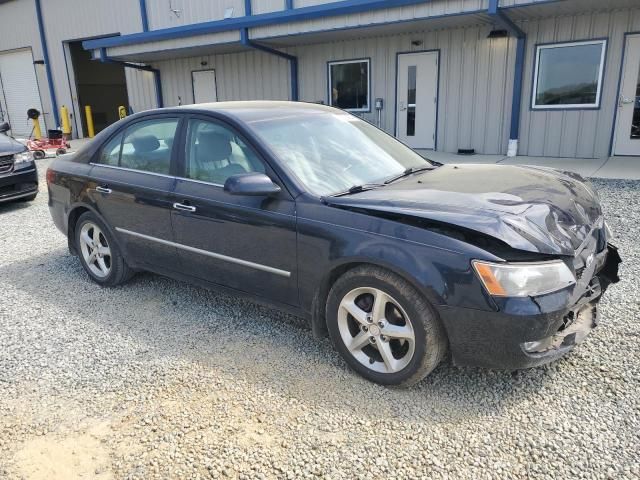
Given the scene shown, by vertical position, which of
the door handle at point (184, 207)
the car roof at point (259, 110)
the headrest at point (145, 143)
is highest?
the car roof at point (259, 110)

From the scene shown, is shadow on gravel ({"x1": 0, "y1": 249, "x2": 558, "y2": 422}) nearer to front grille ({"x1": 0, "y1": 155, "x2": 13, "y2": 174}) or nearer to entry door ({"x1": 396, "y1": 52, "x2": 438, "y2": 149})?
front grille ({"x1": 0, "y1": 155, "x2": 13, "y2": 174})

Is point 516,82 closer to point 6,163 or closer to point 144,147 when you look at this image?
point 144,147

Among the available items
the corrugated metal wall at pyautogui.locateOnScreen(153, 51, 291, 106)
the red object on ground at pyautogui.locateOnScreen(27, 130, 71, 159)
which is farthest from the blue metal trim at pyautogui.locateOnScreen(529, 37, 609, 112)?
the red object on ground at pyautogui.locateOnScreen(27, 130, 71, 159)

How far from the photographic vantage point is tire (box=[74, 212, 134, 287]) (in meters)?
4.24

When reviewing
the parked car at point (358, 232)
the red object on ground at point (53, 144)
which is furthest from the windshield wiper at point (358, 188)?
A: the red object on ground at point (53, 144)

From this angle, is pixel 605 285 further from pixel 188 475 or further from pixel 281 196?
pixel 188 475

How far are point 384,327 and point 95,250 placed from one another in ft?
9.46

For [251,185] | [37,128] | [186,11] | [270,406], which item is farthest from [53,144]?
[270,406]

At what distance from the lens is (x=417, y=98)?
12016 mm

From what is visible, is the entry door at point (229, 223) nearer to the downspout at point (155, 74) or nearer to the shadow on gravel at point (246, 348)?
the shadow on gravel at point (246, 348)

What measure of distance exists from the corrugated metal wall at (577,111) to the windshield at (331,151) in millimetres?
7810

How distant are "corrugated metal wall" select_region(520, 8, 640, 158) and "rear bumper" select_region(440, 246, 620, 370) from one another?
8802 mm

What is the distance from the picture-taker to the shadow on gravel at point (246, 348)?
271cm

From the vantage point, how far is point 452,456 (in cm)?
229
